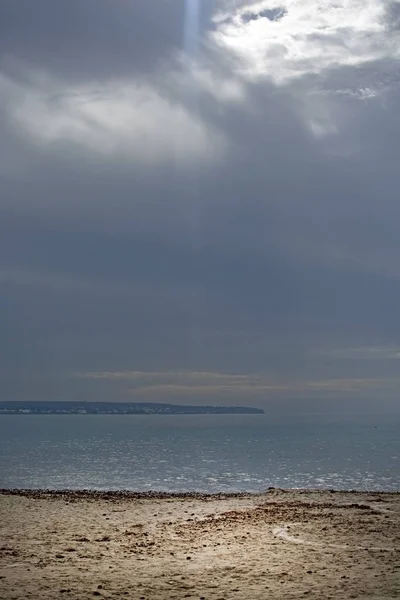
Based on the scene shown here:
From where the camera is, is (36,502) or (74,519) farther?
(36,502)

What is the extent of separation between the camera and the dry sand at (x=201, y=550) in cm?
1421

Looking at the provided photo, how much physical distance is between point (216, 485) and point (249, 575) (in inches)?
1702

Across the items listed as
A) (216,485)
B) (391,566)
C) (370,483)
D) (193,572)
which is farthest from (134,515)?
(370,483)

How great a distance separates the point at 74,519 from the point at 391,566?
1271 centimetres

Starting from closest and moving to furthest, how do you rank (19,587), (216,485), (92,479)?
(19,587) → (216,485) → (92,479)

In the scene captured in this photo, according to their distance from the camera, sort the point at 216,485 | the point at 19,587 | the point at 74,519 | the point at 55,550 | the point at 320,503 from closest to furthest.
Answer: the point at 19,587 < the point at 55,550 < the point at 74,519 < the point at 320,503 < the point at 216,485

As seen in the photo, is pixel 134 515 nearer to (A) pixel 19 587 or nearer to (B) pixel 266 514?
(B) pixel 266 514

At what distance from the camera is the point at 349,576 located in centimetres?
1513

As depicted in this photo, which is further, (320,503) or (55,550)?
(320,503)

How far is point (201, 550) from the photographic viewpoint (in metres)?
18.1

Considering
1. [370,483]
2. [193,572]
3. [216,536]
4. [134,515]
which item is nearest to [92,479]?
[370,483]

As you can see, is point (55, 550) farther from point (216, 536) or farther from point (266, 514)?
point (266, 514)

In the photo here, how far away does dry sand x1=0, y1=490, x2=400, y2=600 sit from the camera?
14.2m

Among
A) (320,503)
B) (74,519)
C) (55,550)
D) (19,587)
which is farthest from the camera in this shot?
(320,503)
